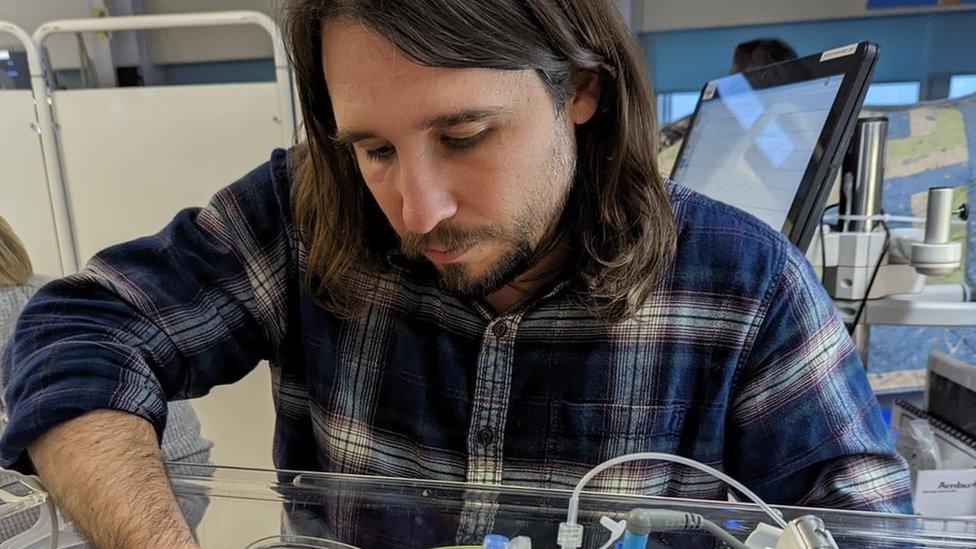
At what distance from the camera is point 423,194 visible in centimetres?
73

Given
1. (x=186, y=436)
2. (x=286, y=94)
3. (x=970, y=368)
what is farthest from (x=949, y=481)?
(x=286, y=94)

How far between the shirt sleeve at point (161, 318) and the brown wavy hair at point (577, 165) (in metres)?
0.06

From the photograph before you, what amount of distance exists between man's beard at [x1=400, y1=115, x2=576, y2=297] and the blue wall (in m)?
Answer: 1.78

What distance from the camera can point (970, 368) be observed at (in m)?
1.16

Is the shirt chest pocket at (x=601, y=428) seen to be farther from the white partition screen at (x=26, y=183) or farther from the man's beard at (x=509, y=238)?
the white partition screen at (x=26, y=183)

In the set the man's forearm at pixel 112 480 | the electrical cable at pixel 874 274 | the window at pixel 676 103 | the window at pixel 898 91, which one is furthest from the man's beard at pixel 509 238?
the window at pixel 898 91

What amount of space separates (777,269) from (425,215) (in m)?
0.46

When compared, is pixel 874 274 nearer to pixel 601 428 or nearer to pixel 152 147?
pixel 601 428

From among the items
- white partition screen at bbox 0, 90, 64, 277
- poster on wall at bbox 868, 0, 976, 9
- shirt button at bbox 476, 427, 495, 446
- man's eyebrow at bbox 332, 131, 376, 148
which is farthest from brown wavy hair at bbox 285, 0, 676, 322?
poster on wall at bbox 868, 0, 976, 9

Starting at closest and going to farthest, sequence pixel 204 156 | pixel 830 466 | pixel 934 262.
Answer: pixel 830 466 → pixel 934 262 → pixel 204 156

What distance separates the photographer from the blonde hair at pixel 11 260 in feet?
5.98

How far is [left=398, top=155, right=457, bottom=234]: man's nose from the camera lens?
73 cm

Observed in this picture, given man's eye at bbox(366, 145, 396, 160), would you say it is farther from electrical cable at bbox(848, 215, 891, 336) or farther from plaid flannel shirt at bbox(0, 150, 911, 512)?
electrical cable at bbox(848, 215, 891, 336)

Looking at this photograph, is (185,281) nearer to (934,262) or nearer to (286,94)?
(934,262)
